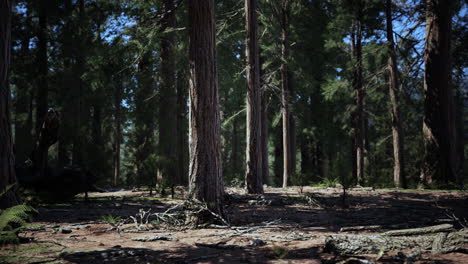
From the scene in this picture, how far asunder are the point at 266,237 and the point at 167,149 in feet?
30.3

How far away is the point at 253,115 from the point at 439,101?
278 inches

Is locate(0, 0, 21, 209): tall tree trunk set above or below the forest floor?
above

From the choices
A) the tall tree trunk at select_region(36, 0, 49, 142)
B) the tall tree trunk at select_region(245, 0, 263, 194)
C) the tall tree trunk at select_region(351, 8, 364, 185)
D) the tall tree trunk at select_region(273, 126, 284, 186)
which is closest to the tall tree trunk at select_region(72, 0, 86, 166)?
the tall tree trunk at select_region(36, 0, 49, 142)

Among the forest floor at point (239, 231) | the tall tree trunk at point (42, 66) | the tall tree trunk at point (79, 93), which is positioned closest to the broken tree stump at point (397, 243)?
the forest floor at point (239, 231)

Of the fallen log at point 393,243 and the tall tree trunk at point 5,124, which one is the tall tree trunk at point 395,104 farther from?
the tall tree trunk at point 5,124

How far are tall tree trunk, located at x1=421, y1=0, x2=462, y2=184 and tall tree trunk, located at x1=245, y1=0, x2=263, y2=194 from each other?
21.5ft

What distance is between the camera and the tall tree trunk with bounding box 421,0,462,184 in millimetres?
11711

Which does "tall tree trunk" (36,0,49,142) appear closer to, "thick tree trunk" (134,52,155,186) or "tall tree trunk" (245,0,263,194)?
"thick tree trunk" (134,52,155,186)

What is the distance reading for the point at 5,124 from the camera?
5.34 metres

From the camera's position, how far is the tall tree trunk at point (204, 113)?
237 inches

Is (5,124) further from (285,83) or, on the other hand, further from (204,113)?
(285,83)

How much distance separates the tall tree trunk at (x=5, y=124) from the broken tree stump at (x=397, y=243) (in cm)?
502

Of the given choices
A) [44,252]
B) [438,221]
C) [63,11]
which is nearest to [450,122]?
[438,221]

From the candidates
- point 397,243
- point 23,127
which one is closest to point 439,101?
point 397,243
